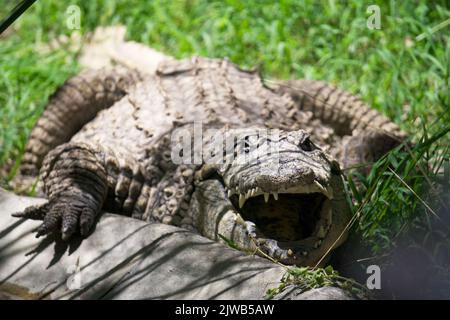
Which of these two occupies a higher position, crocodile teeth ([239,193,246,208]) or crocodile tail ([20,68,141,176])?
crocodile tail ([20,68,141,176])

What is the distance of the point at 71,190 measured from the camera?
15.6 ft

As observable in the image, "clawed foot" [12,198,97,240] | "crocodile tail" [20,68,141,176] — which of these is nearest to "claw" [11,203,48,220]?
"clawed foot" [12,198,97,240]

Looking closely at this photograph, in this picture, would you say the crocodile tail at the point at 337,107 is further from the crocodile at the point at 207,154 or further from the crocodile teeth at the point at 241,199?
the crocodile teeth at the point at 241,199

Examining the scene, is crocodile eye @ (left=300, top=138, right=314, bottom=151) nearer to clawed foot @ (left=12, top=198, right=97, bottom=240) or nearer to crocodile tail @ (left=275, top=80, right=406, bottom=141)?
clawed foot @ (left=12, top=198, right=97, bottom=240)

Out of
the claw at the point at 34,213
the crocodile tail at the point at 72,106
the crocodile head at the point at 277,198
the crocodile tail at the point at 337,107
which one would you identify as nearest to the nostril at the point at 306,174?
the crocodile head at the point at 277,198

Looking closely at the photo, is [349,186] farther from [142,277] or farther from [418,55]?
[418,55]

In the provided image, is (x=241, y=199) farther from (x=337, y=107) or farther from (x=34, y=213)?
(x=337, y=107)

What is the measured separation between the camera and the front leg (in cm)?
437

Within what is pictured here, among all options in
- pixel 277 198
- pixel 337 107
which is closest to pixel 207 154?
pixel 277 198

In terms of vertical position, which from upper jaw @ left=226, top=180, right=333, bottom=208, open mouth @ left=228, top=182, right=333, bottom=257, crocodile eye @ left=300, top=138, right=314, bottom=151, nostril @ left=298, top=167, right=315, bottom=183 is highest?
crocodile eye @ left=300, top=138, right=314, bottom=151

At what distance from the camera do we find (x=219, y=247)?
392 centimetres

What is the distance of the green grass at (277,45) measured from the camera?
652cm

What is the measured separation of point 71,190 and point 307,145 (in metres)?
1.43

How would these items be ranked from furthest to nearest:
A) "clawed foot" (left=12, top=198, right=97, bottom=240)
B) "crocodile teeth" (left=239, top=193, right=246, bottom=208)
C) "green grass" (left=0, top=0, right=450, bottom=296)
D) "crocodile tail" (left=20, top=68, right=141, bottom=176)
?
Answer: "green grass" (left=0, top=0, right=450, bottom=296), "crocodile tail" (left=20, top=68, right=141, bottom=176), "clawed foot" (left=12, top=198, right=97, bottom=240), "crocodile teeth" (left=239, top=193, right=246, bottom=208)
